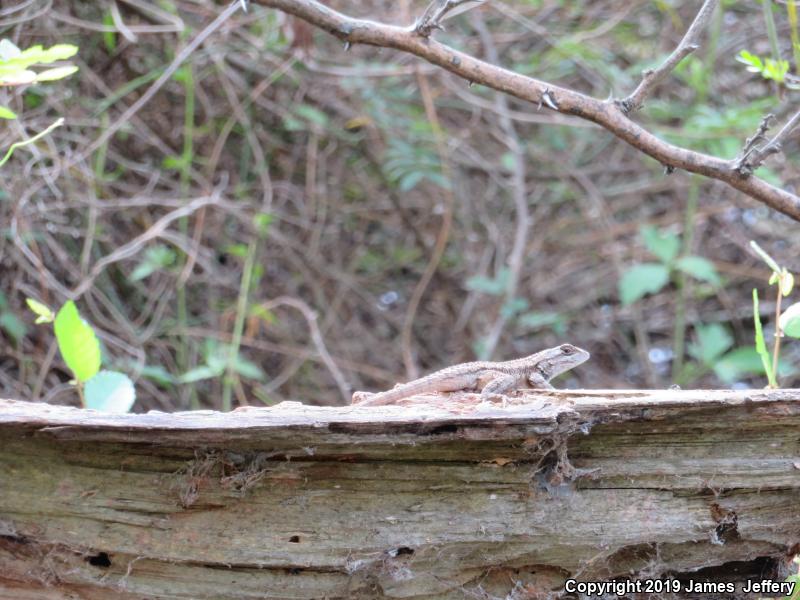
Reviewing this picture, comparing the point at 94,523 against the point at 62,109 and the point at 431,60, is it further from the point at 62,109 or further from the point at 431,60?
the point at 62,109

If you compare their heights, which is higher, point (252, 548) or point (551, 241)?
point (551, 241)

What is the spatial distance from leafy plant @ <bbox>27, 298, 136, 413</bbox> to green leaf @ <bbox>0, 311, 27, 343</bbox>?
2139mm

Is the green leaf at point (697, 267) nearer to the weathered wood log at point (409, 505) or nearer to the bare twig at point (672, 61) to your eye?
the bare twig at point (672, 61)

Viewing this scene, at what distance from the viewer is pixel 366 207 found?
23.0 feet

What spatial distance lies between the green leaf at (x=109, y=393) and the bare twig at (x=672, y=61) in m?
1.96

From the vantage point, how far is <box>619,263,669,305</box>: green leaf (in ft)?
19.1

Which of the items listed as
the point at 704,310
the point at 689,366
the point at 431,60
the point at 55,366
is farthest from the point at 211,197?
the point at 704,310

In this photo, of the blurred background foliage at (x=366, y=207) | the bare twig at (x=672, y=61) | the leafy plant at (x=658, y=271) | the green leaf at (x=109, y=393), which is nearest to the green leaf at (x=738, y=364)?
the blurred background foliage at (x=366, y=207)

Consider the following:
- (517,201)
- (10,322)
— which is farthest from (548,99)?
(517,201)

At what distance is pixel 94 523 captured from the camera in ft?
7.48

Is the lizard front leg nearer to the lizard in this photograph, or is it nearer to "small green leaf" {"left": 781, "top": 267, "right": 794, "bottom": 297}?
the lizard

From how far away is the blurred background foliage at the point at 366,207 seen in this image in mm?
5418

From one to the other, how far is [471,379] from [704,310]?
16.0 feet

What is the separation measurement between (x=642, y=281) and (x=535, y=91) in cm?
352
